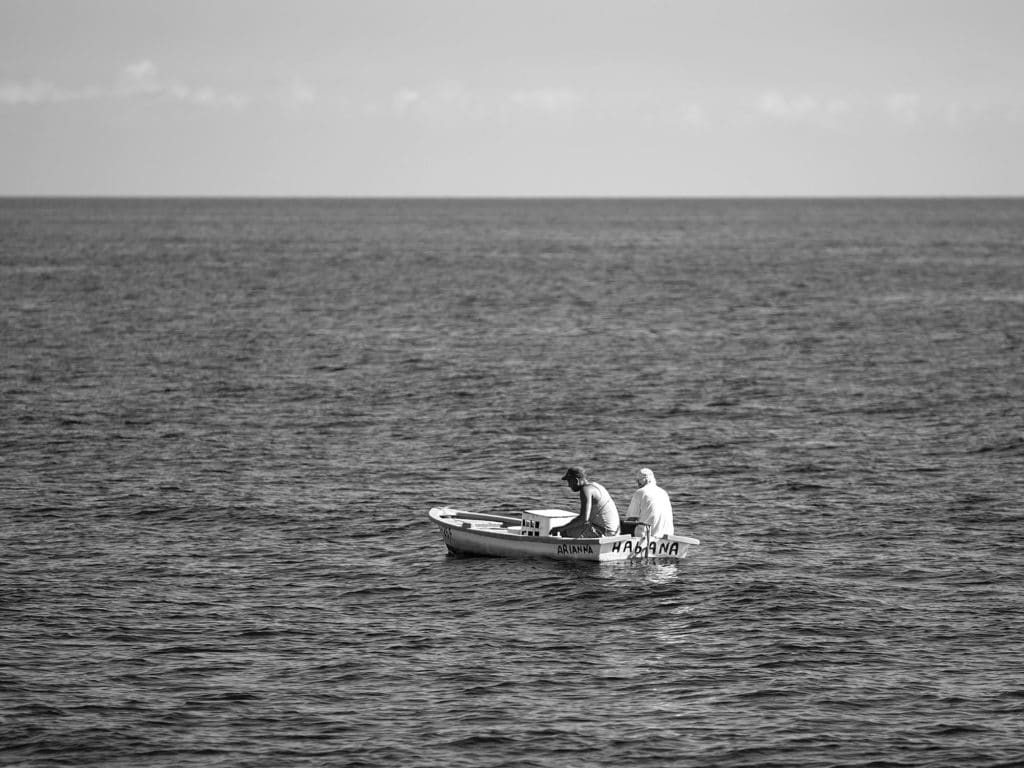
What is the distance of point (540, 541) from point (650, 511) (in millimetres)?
2492

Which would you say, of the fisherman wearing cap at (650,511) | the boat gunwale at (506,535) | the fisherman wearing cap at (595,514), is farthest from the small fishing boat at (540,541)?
the fisherman wearing cap at (595,514)

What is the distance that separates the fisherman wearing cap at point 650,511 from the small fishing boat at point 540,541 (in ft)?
0.60

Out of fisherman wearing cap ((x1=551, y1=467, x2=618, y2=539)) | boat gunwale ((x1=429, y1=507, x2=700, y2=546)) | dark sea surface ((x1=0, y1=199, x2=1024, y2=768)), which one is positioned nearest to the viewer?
dark sea surface ((x1=0, y1=199, x2=1024, y2=768))

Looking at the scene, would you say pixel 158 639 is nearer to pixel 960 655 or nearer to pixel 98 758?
pixel 98 758

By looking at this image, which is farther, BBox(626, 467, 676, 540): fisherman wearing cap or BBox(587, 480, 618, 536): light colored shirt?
BBox(587, 480, 618, 536): light colored shirt

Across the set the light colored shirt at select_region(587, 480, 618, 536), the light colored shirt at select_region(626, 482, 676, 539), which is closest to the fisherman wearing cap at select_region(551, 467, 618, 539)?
the light colored shirt at select_region(587, 480, 618, 536)

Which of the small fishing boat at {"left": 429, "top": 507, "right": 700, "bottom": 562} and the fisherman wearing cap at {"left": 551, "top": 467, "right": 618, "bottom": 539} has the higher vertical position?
the fisherman wearing cap at {"left": 551, "top": 467, "right": 618, "bottom": 539}

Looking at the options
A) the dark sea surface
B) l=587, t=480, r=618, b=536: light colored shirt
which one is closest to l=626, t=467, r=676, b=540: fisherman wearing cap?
l=587, t=480, r=618, b=536: light colored shirt

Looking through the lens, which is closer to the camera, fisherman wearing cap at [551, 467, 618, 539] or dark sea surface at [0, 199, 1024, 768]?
dark sea surface at [0, 199, 1024, 768]

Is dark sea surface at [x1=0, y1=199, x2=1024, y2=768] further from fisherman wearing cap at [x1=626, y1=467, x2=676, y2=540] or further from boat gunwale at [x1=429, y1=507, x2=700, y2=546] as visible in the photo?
fisherman wearing cap at [x1=626, y1=467, x2=676, y2=540]

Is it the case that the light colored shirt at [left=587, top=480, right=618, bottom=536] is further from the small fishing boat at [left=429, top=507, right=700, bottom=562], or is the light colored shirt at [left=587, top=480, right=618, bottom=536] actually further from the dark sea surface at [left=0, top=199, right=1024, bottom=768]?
the dark sea surface at [left=0, top=199, right=1024, bottom=768]

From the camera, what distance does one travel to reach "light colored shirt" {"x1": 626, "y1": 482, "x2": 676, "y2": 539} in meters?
29.6

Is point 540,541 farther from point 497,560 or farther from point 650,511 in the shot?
point 650,511

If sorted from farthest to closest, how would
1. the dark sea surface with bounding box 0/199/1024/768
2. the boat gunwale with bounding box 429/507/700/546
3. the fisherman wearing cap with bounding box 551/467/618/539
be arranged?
the fisherman wearing cap with bounding box 551/467/618/539 → the boat gunwale with bounding box 429/507/700/546 → the dark sea surface with bounding box 0/199/1024/768
